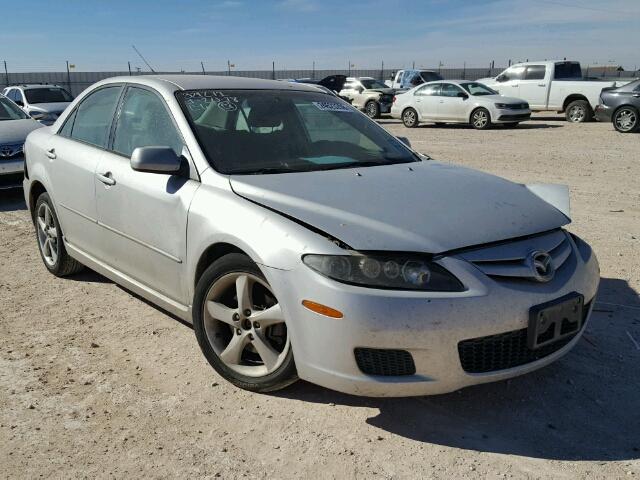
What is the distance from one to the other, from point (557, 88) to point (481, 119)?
293cm

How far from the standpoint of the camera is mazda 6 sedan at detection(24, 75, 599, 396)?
267 cm

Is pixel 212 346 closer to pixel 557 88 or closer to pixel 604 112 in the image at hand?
pixel 604 112

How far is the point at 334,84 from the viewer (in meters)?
25.0

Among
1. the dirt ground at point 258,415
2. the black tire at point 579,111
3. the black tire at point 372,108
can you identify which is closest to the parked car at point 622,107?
the black tire at point 579,111

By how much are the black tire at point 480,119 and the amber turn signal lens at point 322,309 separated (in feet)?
55.0

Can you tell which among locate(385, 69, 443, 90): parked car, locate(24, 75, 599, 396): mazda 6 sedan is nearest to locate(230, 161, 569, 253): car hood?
locate(24, 75, 599, 396): mazda 6 sedan

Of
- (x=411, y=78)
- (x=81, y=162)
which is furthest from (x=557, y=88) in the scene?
(x=81, y=162)

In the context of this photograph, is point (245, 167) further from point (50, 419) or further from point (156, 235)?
point (50, 419)

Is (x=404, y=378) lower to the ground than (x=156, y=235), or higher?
lower

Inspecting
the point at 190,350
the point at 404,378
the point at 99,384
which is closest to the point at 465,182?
the point at 404,378

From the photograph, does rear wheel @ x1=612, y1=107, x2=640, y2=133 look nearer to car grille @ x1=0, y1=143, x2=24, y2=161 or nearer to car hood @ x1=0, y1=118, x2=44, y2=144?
car hood @ x1=0, y1=118, x2=44, y2=144

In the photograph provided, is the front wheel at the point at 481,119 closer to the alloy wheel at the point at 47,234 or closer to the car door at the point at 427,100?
the car door at the point at 427,100

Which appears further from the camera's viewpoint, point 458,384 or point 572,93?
point 572,93

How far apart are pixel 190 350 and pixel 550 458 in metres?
2.11
